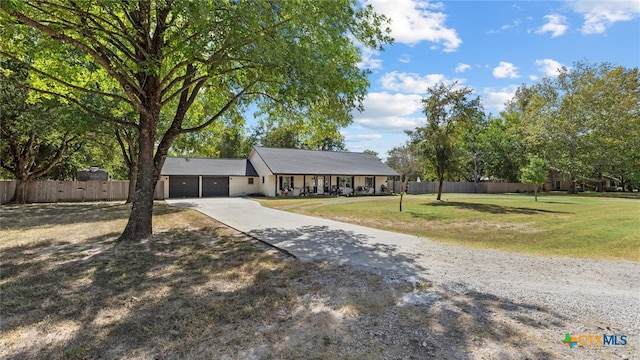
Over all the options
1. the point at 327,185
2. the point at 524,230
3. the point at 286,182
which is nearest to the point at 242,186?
the point at 286,182

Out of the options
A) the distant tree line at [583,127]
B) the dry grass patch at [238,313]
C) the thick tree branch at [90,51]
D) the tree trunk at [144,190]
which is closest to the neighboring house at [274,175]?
the distant tree line at [583,127]

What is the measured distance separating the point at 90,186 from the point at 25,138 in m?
6.11

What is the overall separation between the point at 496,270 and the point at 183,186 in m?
28.4

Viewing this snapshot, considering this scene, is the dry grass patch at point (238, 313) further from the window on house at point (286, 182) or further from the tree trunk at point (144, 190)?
the window on house at point (286, 182)

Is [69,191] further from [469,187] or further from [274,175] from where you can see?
[469,187]

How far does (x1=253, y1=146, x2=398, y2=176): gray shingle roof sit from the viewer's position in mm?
31062

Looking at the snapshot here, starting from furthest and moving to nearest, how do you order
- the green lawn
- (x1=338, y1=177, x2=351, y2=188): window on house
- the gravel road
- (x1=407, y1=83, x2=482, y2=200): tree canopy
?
(x1=338, y1=177, x2=351, y2=188): window on house
(x1=407, y1=83, x2=482, y2=200): tree canopy
the green lawn
the gravel road

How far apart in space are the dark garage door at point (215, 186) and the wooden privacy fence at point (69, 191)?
3.94m

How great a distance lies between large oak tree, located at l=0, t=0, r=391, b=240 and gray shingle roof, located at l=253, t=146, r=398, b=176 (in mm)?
20055

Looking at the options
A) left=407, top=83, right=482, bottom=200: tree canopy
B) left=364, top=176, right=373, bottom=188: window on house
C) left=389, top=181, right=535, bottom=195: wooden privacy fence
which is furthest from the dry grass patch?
left=389, top=181, right=535, bottom=195: wooden privacy fence

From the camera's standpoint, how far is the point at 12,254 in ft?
23.6

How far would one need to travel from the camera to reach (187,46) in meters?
7.13

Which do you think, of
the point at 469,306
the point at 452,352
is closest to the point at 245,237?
the point at 469,306

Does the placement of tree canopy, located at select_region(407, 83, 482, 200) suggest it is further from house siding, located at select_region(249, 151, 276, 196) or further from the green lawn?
house siding, located at select_region(249, 151, 276, 196)
